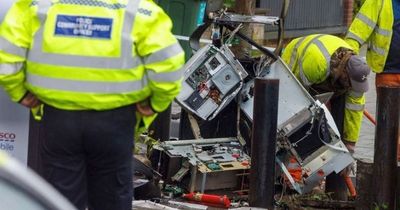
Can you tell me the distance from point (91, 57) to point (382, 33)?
413 cm

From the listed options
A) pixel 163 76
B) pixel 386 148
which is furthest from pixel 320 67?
pixel 163 76

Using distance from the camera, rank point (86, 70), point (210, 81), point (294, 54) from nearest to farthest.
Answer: point (86, 70) < point (210, 81) < point (294, 54)

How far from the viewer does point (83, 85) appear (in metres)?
4.11

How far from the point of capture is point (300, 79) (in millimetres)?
7160

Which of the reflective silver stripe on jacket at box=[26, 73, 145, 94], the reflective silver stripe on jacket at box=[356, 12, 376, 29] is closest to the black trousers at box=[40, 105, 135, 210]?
the reflective silver stripe on jacket at box=[26, 73, 145, 94]

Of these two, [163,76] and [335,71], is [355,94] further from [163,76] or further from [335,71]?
[163,76]

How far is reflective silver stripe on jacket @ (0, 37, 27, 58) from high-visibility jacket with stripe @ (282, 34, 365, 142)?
3.26 metres

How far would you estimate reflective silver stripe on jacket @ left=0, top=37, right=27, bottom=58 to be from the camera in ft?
13.7

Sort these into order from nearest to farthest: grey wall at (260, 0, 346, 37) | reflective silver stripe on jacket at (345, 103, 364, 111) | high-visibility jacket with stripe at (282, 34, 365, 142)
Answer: high-visibility jacket with stripe at (282, 34, 365, 142), reflective silver stripe on jacket at (345, 103, 364, 111), grey wall at (260, 0, 346, 37)

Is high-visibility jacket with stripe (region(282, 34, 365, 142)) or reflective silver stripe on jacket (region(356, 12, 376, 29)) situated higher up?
reflective silver stripe on jacket (region(356, 12, 376, 29))

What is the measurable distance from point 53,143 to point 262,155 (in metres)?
2.03

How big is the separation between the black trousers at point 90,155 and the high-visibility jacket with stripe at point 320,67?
2.96 m

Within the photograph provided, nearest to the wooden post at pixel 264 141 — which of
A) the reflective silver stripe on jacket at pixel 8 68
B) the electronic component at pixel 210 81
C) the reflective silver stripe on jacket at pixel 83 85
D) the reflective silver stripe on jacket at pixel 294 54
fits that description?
the electronic component at pixel 210 81

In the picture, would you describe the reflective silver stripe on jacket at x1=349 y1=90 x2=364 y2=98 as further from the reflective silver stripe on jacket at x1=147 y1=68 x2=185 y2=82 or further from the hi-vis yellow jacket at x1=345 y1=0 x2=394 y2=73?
the reflective silver stripe on jacket at x1=147 y1=68 x2=185 y2=82
